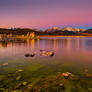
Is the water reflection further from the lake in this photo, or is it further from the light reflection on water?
the lake

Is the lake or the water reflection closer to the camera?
the lake

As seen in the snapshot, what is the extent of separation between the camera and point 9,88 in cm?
704

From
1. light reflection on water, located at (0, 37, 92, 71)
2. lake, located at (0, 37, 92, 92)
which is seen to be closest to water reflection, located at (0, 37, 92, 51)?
light reflection on water, located at (0, 37, 92, 71)

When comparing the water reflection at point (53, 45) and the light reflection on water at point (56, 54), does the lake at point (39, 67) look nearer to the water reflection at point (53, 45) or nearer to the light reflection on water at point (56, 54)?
the light reflection on water at point (56, 54)

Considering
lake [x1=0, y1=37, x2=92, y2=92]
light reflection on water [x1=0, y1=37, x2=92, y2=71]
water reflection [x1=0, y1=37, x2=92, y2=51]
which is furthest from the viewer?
water reflection [x1=0, y1=37, x2=92, y2=51]

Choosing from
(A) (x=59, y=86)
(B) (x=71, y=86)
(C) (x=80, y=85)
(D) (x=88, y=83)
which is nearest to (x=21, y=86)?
(A) (x=59, y=86)

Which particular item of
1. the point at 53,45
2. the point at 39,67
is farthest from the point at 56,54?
the point at 53,45

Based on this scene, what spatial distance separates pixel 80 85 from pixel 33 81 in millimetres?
3831

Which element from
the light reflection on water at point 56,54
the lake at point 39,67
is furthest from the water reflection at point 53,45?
the lake at point 39,67

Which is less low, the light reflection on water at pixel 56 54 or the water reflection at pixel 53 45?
the water reflection at pixel 53 45

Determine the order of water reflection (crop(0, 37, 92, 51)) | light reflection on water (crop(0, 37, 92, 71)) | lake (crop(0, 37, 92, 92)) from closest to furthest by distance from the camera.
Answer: lake (crop(0, 37, 92, 92)) < light reflection on water (crop(0, 37, 92, 71)) < water reflection (crop(0, 37, 92, 51))

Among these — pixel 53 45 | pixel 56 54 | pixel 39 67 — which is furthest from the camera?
pixel 53 45

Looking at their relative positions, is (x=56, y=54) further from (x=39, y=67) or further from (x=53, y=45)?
(x=53, y=45)

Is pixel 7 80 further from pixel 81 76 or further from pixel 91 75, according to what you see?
pixel 91 75
